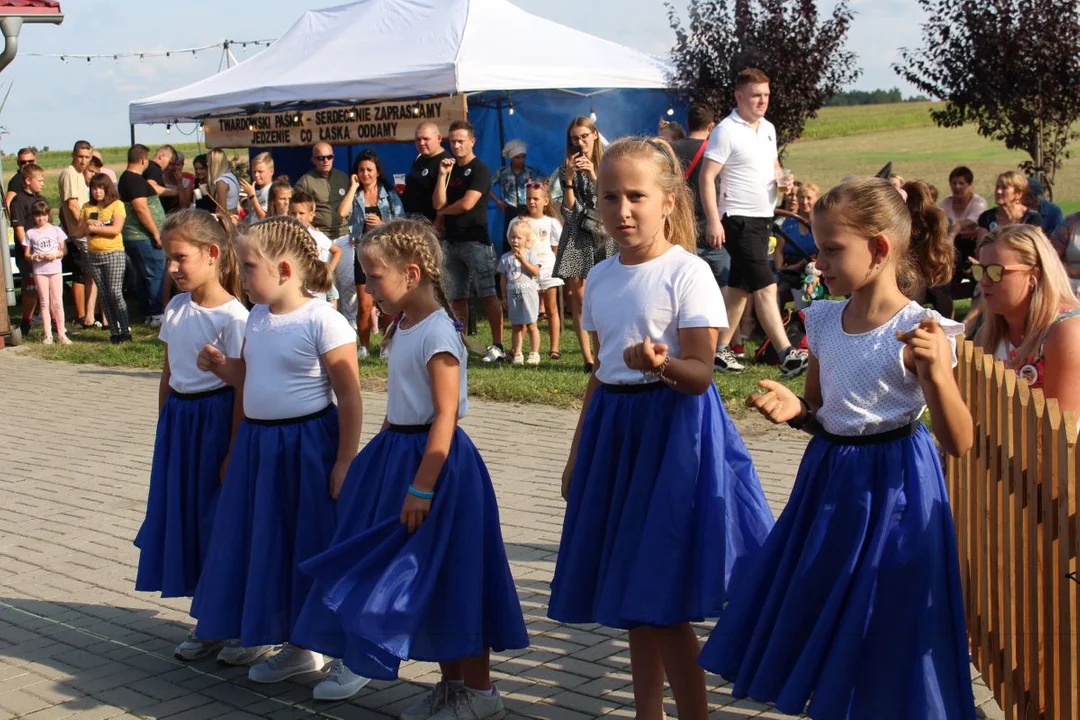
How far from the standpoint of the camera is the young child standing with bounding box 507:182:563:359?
1103 centimetres

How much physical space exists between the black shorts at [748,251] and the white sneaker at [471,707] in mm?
6008

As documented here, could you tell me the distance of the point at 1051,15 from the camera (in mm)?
14508

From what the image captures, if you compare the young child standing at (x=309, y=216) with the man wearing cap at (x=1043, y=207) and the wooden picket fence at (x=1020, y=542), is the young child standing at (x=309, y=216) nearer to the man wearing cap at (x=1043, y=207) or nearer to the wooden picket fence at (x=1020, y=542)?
the man wearing cap at (x=1043, y=207)

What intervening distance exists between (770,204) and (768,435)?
2440 mm

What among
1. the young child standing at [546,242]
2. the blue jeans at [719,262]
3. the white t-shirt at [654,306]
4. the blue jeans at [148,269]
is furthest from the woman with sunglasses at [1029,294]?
the blue jeans at [148,269]

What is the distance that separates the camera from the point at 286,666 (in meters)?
4.63

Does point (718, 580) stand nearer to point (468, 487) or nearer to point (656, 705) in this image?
point (656, 705)

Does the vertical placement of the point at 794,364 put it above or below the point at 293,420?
below

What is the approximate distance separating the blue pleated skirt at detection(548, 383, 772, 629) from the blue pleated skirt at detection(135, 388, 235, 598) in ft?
5.23

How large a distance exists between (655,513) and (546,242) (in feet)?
26.2

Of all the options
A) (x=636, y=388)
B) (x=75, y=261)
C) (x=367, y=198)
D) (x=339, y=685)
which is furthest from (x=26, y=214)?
(x=636, y=388)

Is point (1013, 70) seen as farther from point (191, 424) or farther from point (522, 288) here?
point (191, 424)

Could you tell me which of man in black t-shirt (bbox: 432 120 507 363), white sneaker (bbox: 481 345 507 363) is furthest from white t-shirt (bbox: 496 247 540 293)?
white sneaker (bbox: 481 345 507 363)

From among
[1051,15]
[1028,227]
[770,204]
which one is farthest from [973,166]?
[1028,227]
